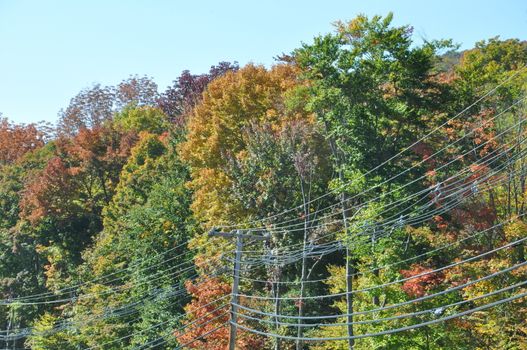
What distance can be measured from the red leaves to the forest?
69mm

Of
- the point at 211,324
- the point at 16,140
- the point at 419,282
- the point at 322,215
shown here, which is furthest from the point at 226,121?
the point at 16,140

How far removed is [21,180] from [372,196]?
35.6 m

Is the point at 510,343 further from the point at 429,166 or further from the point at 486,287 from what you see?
the point at 429,166

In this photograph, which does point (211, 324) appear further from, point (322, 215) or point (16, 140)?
point (16, 140)

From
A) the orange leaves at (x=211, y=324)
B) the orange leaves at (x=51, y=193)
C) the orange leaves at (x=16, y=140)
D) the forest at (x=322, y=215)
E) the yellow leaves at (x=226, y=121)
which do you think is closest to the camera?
the forest at (x=322, y=215)

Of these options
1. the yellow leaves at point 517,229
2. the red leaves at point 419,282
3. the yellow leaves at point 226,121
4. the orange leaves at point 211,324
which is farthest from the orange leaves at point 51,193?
the yellow leaves at point 517,229

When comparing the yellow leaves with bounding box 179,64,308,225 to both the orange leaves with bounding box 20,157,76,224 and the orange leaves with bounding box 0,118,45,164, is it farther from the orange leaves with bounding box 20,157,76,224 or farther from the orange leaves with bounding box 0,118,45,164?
the orange leaves with bounding box 0,118,45,164

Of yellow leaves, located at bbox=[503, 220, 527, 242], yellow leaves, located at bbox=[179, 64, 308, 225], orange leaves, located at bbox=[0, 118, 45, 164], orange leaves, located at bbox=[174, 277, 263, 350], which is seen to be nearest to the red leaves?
yellow leaves, located at bbox=[503, 220, 527, 242]

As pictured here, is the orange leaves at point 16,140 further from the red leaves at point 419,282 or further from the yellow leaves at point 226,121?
the red leaves at point 419,282

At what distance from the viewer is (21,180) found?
175 feet

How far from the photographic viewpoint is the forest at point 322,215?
22234 mm

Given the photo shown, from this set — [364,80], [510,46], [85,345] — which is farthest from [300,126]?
[510,46]

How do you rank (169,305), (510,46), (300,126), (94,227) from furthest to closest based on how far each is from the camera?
(510,46) < (94,227) < (169,305) < (300,126)

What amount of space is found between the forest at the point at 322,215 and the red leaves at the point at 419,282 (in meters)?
0.07
